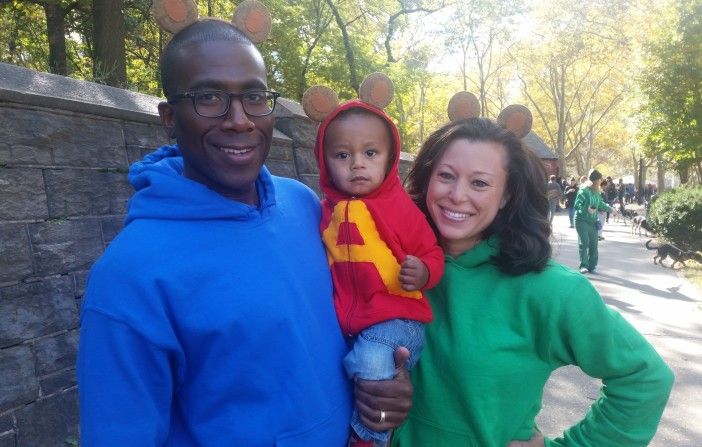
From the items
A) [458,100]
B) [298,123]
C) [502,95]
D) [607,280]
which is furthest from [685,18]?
[502,95]

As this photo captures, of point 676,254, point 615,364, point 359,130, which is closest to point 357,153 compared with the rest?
point 359,130

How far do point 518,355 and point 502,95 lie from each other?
41.6 m

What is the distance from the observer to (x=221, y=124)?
5.24ft

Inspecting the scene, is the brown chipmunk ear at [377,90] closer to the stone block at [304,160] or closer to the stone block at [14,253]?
the stone block at [14,253]

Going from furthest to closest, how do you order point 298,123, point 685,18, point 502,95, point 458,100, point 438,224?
point 502,95
point 685,18
point 298,123
point 458,100
point 438,224

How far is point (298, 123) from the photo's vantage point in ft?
17.2

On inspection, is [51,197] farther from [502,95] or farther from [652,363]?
[502,95]

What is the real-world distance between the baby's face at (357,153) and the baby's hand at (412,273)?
1.29 ft

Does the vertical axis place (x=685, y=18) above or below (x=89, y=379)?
above

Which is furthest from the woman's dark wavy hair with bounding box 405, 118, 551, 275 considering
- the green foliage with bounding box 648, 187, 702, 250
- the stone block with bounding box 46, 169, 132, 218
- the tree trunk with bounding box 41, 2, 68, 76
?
the green foliage with bounding box 648, 187, 702, 250

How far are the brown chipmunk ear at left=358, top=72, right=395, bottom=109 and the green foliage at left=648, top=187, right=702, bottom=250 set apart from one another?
38.3ft

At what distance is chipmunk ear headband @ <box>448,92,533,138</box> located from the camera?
2131mm

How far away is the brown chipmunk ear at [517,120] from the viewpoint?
2.13 metres

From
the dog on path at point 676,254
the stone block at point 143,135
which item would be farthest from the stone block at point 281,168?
the dog on path at point 676,254
